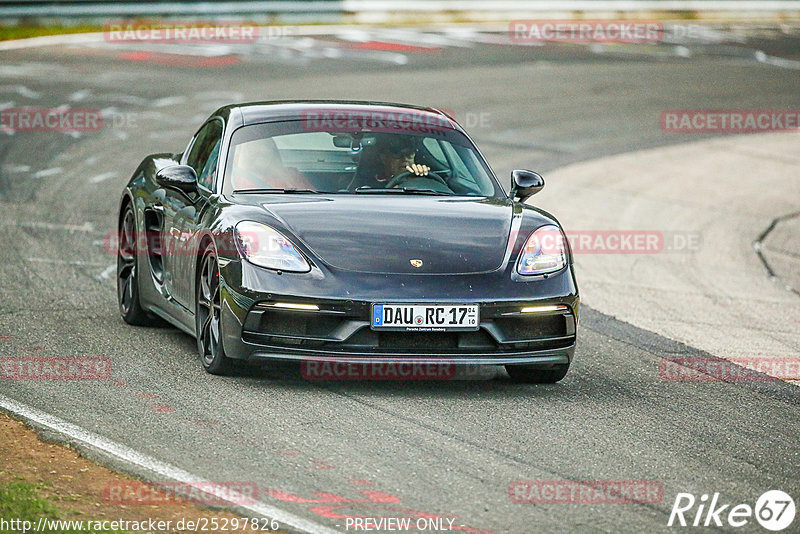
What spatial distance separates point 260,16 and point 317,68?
30.4 feet

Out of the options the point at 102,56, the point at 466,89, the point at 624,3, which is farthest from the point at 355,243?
the point at 624,3

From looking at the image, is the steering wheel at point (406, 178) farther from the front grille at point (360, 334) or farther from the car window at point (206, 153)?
the front grille at point (360, 334)

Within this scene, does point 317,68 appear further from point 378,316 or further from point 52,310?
point 378,316

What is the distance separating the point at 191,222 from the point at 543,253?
202cm

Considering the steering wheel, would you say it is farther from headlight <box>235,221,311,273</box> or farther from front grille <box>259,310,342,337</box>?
front grille <box>259,310,342,337</box>

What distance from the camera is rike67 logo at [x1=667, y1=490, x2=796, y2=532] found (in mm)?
5211

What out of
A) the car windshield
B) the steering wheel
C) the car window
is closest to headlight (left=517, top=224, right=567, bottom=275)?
the car windshield

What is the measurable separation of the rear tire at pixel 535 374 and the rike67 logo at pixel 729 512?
83.2 inches

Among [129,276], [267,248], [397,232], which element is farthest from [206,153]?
[397,232]

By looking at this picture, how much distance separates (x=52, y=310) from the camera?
9.33 metres

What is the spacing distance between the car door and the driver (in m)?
0.90

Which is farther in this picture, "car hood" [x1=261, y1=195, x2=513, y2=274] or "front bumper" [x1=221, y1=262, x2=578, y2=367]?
"car hood" [x1=261, y1=195, x2=513, y2=274]

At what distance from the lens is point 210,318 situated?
300 inches

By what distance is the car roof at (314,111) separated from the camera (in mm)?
8586
